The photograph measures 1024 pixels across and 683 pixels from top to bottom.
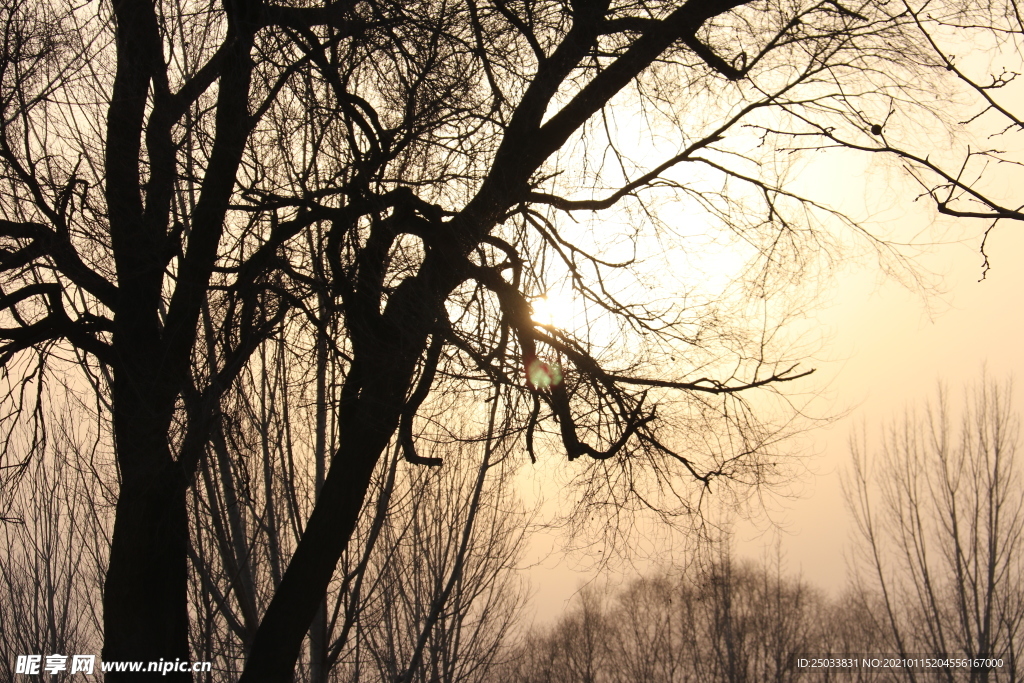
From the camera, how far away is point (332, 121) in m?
3.86

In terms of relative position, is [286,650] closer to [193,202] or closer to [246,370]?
[246,370]

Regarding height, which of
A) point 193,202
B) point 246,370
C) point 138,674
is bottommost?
point 138,674

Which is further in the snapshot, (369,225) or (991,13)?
(991,13)

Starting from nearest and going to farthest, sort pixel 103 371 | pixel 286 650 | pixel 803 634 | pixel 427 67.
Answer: pixel 286 650, pixel 427 67, pixel 103 371, pixel 803 634

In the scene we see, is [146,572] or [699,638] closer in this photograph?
[146,572]

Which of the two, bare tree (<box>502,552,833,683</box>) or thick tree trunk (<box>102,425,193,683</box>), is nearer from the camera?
thick tree trunk (<box>102,425,193,683</box>)

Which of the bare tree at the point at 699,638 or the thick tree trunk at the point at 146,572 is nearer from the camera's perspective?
the thick tree trunk at the point at 146,572

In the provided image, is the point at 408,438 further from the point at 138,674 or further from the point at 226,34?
the point at 226,34

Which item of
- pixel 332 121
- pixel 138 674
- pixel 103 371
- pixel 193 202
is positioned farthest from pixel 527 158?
pixel 138 674

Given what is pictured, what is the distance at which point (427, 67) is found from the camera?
4.11 meters

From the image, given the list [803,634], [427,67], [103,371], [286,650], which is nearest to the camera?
[286,650]

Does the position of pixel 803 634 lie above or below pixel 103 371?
below

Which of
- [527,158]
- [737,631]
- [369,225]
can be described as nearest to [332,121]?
[369,225]

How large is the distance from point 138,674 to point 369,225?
2.43 m
